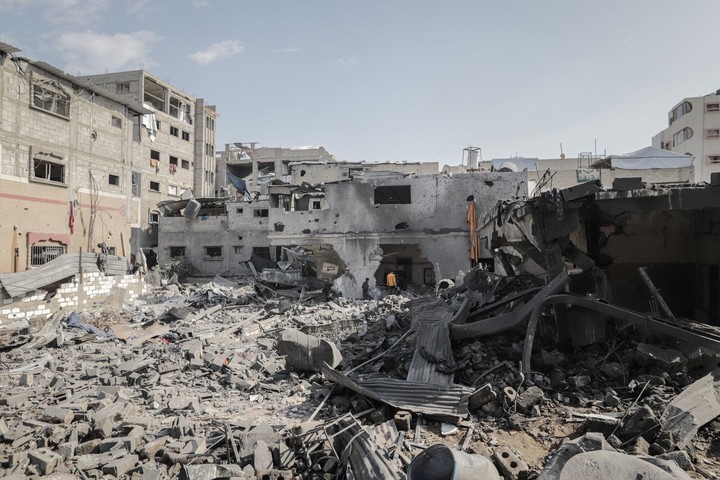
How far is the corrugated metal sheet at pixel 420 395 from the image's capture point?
506 cm

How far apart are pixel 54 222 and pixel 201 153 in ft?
71.0

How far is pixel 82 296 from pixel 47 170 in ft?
22.9

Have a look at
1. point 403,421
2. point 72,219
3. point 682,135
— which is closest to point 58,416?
point 403,421

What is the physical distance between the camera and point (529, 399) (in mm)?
4965

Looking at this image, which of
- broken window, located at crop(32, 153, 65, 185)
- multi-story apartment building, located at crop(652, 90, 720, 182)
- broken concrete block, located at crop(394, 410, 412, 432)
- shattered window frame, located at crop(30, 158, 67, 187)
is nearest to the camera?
broken concrete block, located at crop(394, 410, 412, 432)

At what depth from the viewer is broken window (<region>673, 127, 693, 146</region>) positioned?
1280 inches

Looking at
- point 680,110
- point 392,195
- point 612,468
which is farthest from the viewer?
point 680,110

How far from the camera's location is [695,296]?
329 inches

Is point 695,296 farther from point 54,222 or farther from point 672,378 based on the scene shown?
point 54,222

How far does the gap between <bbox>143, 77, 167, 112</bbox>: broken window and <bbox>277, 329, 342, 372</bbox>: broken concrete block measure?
113ft

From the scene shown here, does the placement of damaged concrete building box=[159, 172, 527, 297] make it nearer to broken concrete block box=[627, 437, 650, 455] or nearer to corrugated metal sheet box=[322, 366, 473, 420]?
corrugated metal sheet box=[322, 366, 473, 420]

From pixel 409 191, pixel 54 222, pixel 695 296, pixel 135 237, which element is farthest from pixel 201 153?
pixel 695 296

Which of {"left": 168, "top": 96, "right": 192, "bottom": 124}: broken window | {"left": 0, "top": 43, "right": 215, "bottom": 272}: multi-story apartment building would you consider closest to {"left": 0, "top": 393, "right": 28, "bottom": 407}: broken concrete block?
{"left": 0, "top": 43, "right": 215, "bottom": 272}: multi-story apartment building

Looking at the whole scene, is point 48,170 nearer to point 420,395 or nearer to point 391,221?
point 391,221
